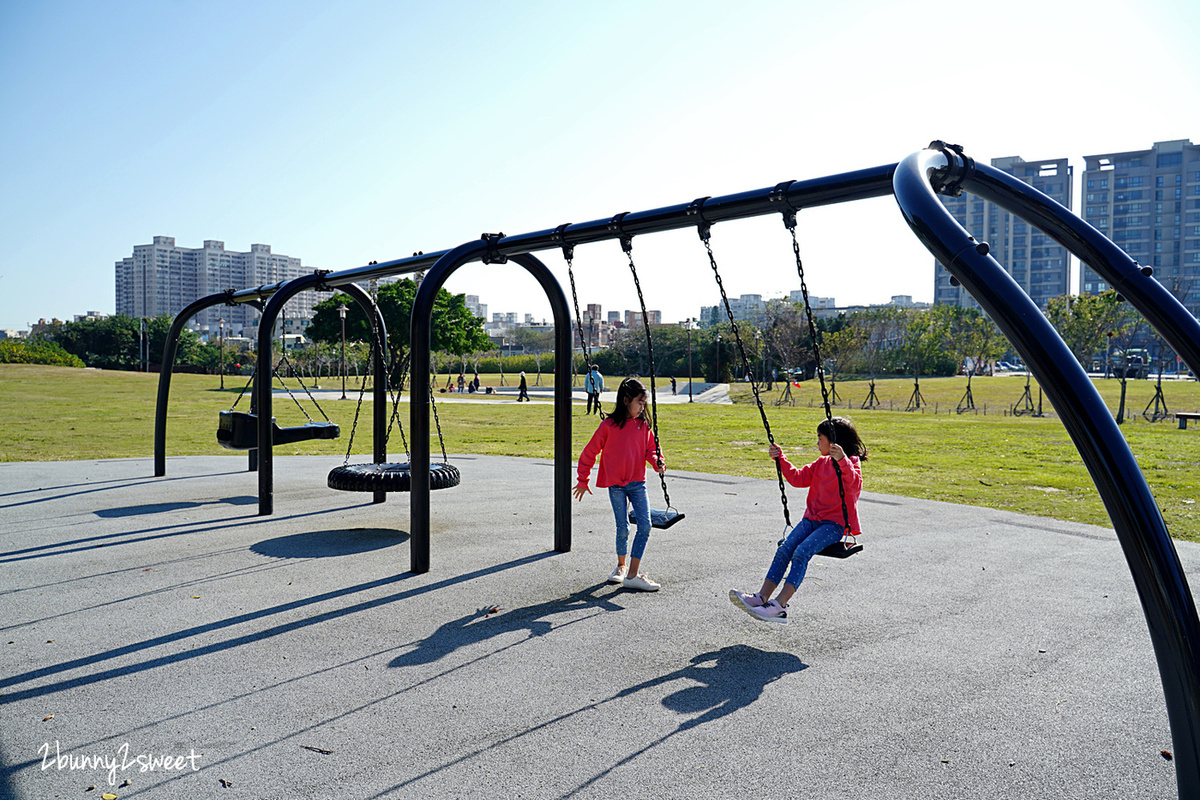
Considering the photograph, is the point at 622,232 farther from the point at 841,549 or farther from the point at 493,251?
the point at 841,549

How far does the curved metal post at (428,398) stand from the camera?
6.64 meters

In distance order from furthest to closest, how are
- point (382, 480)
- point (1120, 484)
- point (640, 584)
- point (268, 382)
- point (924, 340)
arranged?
point (924, 340)
point (268, 382)
point (382, 480)
point (640, 584)
point (1120, 484)

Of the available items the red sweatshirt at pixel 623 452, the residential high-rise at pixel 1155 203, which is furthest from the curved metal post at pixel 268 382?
the residential high-rise at pixel 1155 203

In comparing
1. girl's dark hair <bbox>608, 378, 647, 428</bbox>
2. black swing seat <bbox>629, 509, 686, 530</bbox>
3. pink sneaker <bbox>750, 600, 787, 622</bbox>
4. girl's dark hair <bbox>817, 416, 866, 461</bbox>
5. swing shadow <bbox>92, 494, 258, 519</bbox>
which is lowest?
swing shadow <bbox>92, 494, 258, 519</bbox>

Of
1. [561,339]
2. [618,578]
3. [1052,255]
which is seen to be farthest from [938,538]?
[1052,255]

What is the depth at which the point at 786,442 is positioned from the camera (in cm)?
1972

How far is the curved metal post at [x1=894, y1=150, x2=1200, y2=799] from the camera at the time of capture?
2.63m

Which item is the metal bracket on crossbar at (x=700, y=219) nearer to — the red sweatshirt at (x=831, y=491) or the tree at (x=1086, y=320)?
the red sweatshirt at (x=831, y=491)

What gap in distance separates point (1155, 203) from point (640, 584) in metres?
144

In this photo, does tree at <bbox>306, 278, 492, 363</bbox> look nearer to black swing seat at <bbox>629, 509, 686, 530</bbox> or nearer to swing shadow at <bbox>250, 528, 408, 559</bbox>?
swing shadow at <bbox>250, 528, 408, 559</bbox>

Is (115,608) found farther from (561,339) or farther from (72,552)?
(561,339)

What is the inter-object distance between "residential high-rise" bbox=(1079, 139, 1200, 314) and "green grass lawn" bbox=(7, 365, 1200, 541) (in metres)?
99.7

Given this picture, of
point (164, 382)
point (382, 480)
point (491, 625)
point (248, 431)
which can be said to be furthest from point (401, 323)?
point (491, 625)

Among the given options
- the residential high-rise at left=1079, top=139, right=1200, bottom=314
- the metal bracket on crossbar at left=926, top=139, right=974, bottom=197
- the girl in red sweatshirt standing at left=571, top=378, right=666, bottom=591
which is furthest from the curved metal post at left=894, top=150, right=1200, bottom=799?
the residential high-rise at left=1079, top=139, right=1200, bottom=314
